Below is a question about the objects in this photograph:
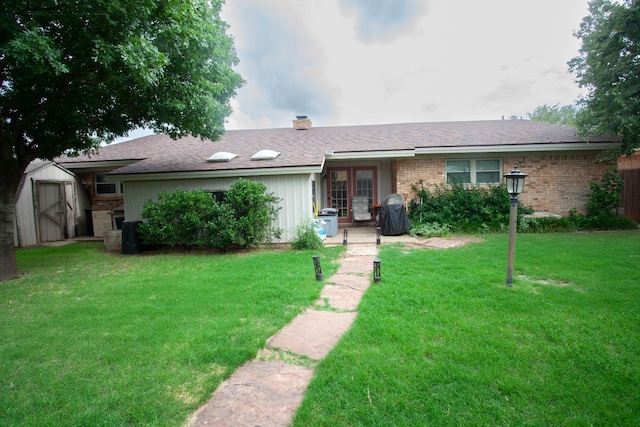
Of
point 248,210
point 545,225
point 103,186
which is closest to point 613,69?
point 545,225

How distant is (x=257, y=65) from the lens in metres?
12.4

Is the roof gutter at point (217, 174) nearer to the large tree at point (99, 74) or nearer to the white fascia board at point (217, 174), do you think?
the white fascia board at point (217, 174)

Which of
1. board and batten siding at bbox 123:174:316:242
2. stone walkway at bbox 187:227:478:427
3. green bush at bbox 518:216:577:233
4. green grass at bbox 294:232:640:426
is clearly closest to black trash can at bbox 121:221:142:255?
A: board and batten siding at bbox 123:174:316:242

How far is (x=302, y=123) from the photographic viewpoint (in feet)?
48.8

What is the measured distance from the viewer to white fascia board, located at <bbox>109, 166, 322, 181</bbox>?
845cm

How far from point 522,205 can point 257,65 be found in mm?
10693

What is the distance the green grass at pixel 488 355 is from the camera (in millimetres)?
2102

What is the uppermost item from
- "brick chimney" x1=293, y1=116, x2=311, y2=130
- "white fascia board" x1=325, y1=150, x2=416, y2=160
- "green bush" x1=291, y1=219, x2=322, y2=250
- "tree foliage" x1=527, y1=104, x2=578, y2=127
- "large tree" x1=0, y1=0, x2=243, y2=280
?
"tree foliage" x1=527, y1=104, x2=578, y2=127

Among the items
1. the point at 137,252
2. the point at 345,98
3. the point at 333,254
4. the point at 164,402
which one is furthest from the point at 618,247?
the point at 345,98

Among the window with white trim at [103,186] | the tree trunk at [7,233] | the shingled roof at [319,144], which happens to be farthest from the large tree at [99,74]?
the window with white trim at [103,186]

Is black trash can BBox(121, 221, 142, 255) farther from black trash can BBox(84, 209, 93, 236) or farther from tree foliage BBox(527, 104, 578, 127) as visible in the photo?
tree foliage BBox(527, 104, 578, 127)

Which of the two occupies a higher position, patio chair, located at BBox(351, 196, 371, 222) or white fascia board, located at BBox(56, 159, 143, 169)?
white fascia board, located at BBox(56, 159, 143, 169)

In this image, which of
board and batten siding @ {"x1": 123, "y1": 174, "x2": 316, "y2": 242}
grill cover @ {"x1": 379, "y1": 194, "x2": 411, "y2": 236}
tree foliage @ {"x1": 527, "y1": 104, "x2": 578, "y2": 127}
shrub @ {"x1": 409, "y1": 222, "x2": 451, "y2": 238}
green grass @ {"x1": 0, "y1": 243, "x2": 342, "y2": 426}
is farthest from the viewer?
tree foliage @ {"x1": 527, "y1": 104, "x2": 578, "y2": 127}

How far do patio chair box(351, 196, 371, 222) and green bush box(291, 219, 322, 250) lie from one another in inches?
141
